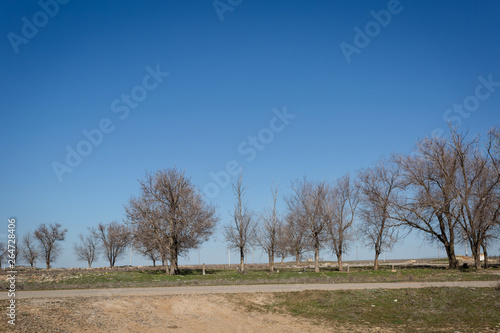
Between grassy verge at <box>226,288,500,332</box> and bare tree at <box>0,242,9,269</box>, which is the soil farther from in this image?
bare tree at <box>0,242,9,269</box>

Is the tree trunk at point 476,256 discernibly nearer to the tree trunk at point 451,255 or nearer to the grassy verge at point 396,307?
the tree trunk at point 451,255

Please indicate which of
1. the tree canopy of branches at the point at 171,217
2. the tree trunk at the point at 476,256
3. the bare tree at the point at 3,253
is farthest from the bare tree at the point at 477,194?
the bare tree at the point at 3,253

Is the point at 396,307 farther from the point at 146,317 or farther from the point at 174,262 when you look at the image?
the point at 174,262

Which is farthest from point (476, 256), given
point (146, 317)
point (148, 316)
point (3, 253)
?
point (3, 253)

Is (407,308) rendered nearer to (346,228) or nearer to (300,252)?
(346,228)

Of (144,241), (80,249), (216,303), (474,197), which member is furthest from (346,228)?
(80,249)

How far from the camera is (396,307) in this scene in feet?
61.3

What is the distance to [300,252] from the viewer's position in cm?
7512

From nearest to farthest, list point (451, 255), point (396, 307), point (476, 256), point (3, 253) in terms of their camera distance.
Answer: point (396, 307), point (476, 256), point (451, 255), point (3, 253)

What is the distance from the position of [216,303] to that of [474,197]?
28.6 metres

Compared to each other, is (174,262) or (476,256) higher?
(174,262)

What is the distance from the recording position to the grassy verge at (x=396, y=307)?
53.1 feet

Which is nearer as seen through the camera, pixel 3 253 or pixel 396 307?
pixel 396 307

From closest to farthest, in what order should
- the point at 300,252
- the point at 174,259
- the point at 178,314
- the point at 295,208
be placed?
the point at 178,314 < the point at 174,259 < the point at 295,208 < the point at 300,252
